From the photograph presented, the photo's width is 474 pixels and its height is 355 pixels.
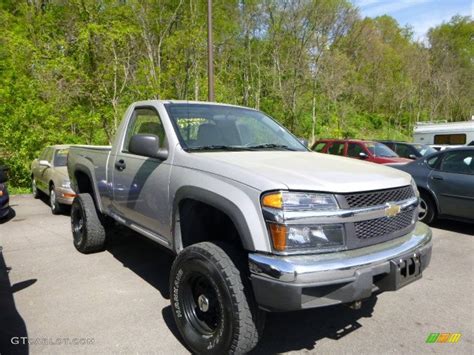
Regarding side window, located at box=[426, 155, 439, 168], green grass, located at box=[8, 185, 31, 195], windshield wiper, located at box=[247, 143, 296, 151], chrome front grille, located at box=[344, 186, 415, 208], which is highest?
windshield wiper, located at box=[247, 143, 296, 151]

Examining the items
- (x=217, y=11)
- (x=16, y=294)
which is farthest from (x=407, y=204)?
(x=217, y=11)

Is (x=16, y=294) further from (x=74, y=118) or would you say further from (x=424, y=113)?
(x=424, y=113)

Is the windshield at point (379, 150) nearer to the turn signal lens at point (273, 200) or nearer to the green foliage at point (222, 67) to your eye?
the green foliage at point (222, 67)

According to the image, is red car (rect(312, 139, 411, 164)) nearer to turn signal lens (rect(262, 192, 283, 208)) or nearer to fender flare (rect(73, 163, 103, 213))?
fender flare (rect(73, 163, 103, 213))

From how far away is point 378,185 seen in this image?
2.66m

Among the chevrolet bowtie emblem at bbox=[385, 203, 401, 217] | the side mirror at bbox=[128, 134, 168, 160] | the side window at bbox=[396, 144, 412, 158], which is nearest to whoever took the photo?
the chevrolet bowtie emblem at bbox=[385, 203, 401, 217]

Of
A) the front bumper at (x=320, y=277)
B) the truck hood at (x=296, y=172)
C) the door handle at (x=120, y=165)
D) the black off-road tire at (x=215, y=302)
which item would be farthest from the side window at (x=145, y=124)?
the front bumper at (x=320, y=277)

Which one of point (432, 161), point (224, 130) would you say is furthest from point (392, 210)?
point (432, 161)

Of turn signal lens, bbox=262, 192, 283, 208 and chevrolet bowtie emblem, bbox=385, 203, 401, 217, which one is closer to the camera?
turn signal lens, bbox=262, 192, 283, 208

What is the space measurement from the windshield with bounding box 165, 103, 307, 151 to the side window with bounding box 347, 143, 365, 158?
788 cm

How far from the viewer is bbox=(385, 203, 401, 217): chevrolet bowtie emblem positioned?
8.82 feet

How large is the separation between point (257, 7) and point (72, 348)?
21.1 metres

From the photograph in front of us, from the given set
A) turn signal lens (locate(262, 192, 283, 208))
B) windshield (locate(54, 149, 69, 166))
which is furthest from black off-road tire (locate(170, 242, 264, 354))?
windshield (locate(54, 149, 69, 166))

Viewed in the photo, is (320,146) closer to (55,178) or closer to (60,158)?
(60,158)
